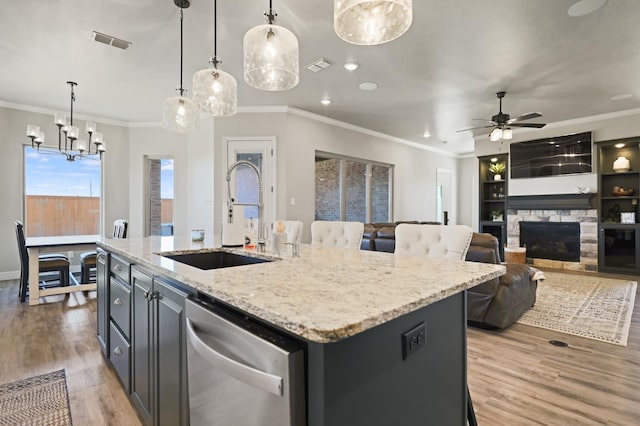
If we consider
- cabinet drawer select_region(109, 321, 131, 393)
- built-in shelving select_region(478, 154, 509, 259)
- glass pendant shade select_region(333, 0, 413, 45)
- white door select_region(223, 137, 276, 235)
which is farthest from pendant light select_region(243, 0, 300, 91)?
built-in shelving select_region(478, 154, 509, 259)

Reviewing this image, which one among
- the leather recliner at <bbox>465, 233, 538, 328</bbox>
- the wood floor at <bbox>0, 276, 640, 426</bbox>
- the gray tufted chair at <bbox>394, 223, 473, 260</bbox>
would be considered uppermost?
the gray tufted chair at <bbox>394, 223, 473, 260</bbox>

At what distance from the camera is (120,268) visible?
2127 mm

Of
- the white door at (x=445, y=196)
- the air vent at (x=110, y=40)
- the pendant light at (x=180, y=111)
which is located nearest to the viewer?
the pendant light at (x=180, y=111)

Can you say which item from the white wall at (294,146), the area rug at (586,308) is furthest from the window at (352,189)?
the area rug at (586,308)

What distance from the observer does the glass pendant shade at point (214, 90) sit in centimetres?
235

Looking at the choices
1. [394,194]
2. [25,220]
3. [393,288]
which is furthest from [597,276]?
[25,220]

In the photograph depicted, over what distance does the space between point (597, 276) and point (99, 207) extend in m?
8.98

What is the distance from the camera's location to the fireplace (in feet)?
20.8

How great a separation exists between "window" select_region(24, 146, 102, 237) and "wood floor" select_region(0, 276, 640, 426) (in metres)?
3.02

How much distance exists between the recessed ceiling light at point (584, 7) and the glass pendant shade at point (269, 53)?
2.51m

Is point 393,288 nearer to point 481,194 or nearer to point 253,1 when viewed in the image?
point 253,1

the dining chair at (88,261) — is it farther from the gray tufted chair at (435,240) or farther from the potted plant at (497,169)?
the potted plant at (497,169)

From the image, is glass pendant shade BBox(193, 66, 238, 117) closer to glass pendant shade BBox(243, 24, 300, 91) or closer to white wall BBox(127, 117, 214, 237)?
glass pendant shade BBox(243, 24, 300, 91)

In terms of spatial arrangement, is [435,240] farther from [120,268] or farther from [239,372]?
[120,268]
